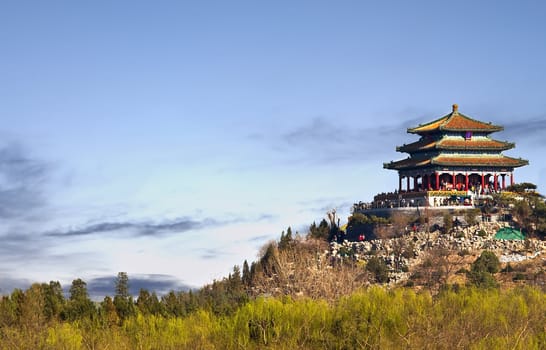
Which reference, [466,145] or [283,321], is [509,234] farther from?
[283,321]

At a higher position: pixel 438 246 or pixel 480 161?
pixel 480 161

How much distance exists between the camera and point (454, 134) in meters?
90.3

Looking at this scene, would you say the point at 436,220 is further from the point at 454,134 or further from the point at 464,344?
the point at 464,344

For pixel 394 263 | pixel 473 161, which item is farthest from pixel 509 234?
pixel 473 161

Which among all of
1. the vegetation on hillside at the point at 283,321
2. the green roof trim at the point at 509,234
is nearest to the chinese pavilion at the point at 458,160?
the green roof trim at the point at 509,234

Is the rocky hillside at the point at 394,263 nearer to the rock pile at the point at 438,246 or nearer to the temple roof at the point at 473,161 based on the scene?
the rock pile at the point at 438,246

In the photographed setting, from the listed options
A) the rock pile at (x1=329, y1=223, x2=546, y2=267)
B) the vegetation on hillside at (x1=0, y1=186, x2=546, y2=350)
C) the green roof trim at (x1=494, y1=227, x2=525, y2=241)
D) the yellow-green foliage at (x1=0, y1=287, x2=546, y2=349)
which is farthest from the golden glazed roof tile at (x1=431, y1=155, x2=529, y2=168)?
the yellow-green foliage at (x1=0, y1=287, x2=546, y2=349)

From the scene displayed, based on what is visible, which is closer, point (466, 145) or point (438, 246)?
point (438, 246)

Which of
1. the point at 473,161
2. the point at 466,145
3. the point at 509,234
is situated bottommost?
the point at 509,234

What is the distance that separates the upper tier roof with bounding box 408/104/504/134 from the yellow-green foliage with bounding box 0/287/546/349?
49.9 m

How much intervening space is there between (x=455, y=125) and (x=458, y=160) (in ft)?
14.5

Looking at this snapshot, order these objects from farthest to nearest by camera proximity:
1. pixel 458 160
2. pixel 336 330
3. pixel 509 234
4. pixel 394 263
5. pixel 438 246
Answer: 1. pixel 458 160
2. pixel 509 234
3. pixel 438 246
4. pixel 394 263
5. pixel 336 330

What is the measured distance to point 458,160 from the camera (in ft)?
286

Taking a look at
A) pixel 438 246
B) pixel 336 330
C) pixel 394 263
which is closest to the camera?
pixel 336 330
